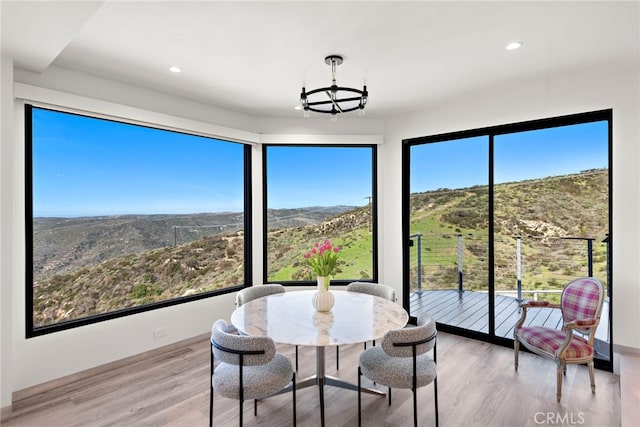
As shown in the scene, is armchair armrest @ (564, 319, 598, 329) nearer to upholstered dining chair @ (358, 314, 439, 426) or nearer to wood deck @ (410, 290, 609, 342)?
wood deck @ (410, 290, 609, 342)

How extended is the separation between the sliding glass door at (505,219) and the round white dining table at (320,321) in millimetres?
1590

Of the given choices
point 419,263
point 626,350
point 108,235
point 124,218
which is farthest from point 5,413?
point 626,350

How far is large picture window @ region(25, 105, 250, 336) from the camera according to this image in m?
2.87

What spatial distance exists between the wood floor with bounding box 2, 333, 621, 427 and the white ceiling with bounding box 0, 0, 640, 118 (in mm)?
2560

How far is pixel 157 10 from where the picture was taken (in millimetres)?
2053

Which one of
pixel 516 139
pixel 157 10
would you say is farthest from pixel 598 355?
pixel 157 10

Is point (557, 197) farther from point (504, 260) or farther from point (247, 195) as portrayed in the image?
point (247, 195)

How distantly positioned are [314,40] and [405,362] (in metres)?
2.32

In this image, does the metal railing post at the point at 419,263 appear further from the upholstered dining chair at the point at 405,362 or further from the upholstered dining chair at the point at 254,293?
the upholstered dining chair at the point at 405,362

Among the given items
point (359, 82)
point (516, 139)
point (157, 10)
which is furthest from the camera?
point (516, 139)

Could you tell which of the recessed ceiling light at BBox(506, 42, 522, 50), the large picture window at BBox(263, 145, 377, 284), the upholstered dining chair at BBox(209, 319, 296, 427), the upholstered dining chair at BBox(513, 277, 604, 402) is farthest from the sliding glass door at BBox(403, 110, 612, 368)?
the upholstered dining chair at BBox(209, 319, 296, 427)

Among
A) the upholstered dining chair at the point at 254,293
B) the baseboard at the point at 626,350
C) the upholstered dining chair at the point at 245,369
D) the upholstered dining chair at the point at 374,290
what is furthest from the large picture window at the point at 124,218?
the baseboard at the point at 626,350

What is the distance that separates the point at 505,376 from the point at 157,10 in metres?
3.81

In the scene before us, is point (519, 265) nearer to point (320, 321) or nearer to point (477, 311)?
point (477, 311)
